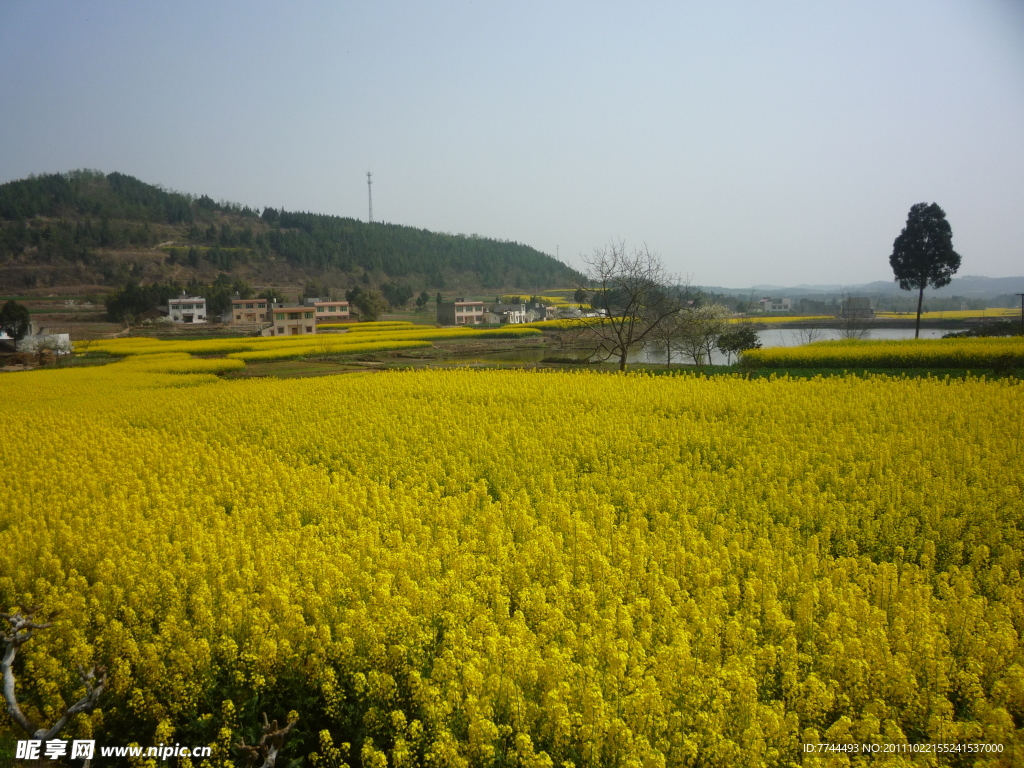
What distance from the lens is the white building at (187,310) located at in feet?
226

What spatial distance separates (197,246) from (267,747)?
4837 inches

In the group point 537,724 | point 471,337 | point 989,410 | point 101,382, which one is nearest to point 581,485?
point 537,724

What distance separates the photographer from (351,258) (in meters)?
122

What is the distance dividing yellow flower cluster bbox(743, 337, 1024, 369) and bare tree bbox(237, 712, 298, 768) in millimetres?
24696

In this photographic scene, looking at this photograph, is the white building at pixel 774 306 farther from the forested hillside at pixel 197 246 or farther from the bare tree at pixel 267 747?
the bare tree at pixel 267 747

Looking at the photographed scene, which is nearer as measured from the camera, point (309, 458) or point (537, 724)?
point (537, 724)

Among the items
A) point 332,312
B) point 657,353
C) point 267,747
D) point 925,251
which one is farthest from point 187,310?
point 267,747

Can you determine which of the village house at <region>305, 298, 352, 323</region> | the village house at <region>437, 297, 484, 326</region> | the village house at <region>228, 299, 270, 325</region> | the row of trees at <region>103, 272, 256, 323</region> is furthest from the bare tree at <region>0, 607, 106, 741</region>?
the village house at <region>437, 297, 484, 326</region>

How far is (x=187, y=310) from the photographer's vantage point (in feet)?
229

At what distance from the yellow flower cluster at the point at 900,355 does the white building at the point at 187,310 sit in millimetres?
61701

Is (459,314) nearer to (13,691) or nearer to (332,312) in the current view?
(332,312)

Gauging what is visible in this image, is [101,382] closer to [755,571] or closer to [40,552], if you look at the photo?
[40,552]

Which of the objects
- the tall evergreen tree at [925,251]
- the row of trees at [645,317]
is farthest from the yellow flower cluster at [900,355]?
the tall evergreen tree at [925,251]

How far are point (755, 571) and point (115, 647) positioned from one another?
5664 mm
